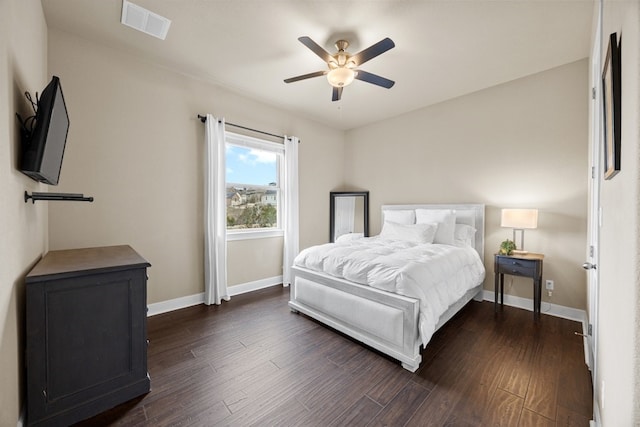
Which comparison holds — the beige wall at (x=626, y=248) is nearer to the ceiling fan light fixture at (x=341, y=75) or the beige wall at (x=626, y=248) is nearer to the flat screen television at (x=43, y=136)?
the ceiling fan light fixture at (x=341, y=75)

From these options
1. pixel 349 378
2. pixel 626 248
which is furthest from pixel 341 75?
pixel 349 378

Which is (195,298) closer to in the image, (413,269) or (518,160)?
(413,269)

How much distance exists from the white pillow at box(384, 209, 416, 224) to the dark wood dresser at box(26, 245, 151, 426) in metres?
3.44

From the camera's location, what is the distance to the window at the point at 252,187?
3834 millimetres

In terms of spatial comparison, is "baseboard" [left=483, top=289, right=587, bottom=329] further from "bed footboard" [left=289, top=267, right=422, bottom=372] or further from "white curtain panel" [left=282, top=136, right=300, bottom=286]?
"white curtain panel" [left=282, top=136, right=300, bottom=286]

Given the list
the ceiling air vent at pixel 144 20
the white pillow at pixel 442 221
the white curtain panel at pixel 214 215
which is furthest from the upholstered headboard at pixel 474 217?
the ceiling air vent at pixel 144 20

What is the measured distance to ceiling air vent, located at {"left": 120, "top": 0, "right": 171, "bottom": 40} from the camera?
218 centimetres

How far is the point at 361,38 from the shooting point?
2.54 m

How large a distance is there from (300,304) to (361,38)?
2.90 metres

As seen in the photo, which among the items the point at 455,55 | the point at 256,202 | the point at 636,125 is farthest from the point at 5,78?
the point at 455,55

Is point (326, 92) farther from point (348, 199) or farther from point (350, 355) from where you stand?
point (350, 355)

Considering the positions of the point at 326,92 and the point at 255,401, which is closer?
the point at 255,401

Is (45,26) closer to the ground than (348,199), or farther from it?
farther from it

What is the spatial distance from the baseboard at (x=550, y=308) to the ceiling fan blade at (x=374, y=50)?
10.9 feet
